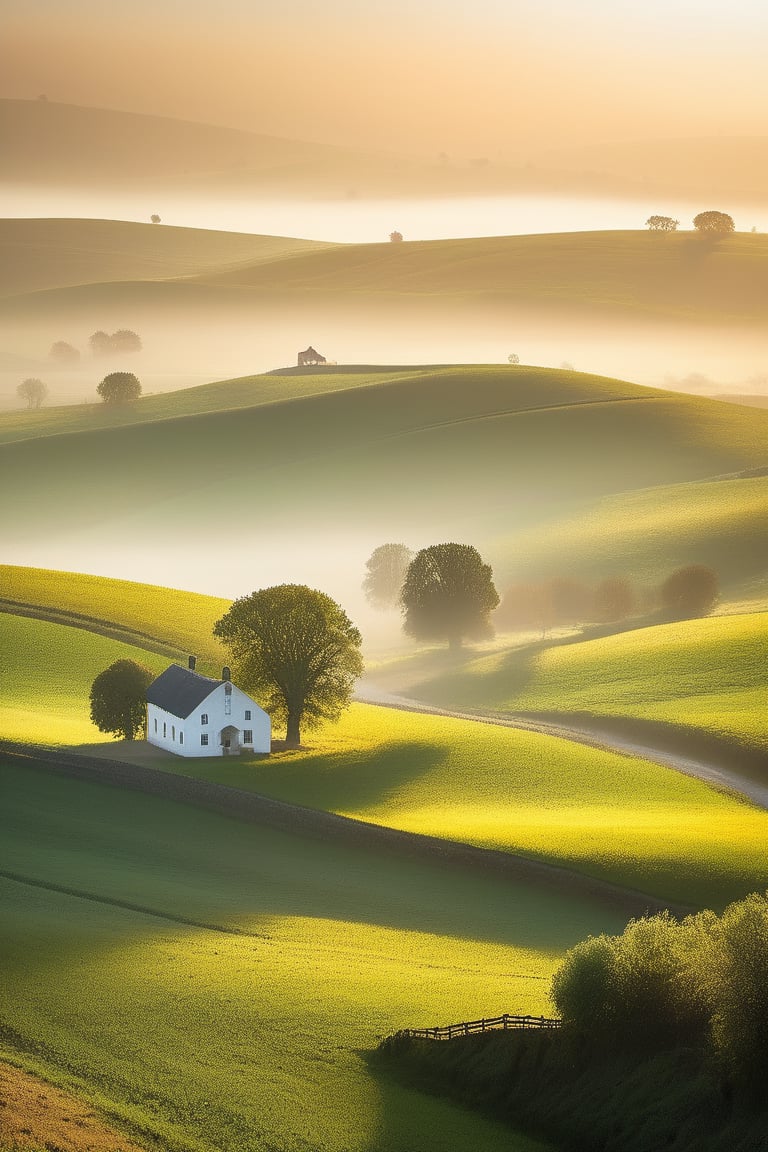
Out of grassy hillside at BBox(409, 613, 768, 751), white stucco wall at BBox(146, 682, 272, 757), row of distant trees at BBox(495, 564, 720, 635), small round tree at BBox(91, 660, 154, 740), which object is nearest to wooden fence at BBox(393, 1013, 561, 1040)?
white stucco wall at BBox(146, 682, 272, 757)

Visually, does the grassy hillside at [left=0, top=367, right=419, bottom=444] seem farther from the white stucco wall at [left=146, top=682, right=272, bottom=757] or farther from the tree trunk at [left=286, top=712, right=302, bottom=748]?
the white stucco wall at [left=146, top=682, right=272, bottom=757]

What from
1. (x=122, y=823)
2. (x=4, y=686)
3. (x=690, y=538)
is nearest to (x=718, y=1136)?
(x=122, y=823)

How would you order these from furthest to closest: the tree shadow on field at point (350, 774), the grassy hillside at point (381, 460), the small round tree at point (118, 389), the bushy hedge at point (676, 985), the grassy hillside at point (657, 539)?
the small round tree at point (118, 389)
the grassy hillside at point (381, 460)
the grassy hillside at point (657, 539)
the tree shadow on field at point (350, 774)
the bushy hedge at point (676, 985)

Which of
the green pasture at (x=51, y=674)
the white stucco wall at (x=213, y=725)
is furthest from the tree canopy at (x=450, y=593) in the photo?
the white stucco wall at (x=213, y=725)

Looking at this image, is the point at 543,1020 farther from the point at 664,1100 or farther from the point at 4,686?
the point at 4,686

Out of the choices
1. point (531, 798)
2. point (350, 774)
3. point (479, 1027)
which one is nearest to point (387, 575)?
point (350, 774)

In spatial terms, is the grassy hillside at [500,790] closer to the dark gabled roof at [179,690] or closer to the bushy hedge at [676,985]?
the dark gabled roof at [179,690]

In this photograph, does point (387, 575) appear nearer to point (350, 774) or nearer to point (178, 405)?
point (350, 774)
